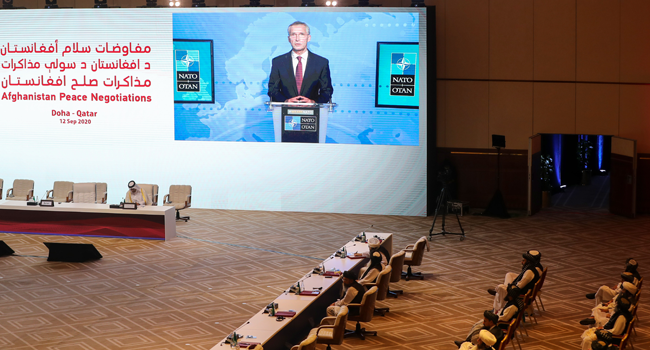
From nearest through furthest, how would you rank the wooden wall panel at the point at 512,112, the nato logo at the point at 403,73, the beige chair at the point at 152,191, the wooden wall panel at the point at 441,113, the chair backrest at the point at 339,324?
1. the chair backrest at the point at 339,324
2. the beige chair at the point at 152,191
3. the nato logo at the point at 403,73
4. the wooden wall panel at the point at 512,112
5. the wooden wall panel at the point at 441,113

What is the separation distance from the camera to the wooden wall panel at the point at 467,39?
14570 mm

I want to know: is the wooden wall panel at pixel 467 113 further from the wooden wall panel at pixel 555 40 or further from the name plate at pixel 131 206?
the name plate at pixel 131 206

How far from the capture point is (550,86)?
47.3 feet

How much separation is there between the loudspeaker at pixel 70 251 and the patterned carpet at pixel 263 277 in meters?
0.17

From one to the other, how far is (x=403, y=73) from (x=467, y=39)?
5.87 feet

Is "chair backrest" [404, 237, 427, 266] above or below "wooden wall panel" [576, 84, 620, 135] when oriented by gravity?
below

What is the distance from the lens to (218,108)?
1440 centimetres

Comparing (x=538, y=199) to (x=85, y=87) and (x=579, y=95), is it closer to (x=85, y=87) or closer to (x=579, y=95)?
(x=579, y=95)

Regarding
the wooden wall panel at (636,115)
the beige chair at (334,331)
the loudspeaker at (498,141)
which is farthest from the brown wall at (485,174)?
the beige chair at (334,331)

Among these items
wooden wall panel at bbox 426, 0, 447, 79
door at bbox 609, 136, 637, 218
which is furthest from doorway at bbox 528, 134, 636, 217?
wooden wall panel at bbox 426, 0, 447, 79

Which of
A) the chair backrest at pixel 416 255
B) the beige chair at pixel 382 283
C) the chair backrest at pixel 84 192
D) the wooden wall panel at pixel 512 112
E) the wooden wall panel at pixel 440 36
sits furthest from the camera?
the wooden wall panel at pixel 440 36

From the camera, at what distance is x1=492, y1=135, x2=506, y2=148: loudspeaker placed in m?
14.0

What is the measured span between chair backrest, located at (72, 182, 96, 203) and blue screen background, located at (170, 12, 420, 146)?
1.96 meters

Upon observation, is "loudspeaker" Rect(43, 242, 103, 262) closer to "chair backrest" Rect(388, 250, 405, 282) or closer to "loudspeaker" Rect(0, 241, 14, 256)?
"loudspeaker" Rect(0, 241, 14, 256)
